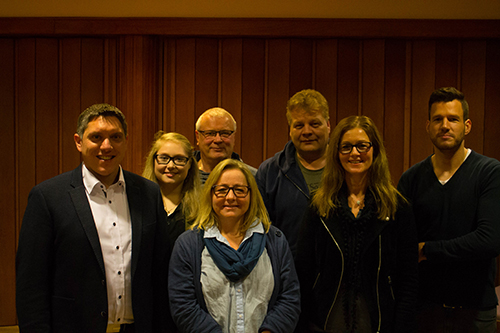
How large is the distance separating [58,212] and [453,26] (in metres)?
3.08

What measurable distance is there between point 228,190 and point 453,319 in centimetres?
134

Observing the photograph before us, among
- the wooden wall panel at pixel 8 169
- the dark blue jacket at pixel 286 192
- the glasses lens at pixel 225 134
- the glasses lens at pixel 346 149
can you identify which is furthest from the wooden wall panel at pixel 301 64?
the wooden wall panel at pixel 8 169

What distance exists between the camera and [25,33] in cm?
301

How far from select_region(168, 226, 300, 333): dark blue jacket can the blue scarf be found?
56 millimetres

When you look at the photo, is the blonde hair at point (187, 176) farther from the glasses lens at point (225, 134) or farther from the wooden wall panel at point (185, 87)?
the wooden wall panel at point (185, 87)

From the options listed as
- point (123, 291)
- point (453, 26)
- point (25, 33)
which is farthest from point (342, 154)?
point (25, 33)

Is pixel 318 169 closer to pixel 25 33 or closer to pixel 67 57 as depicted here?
pixel 67 57

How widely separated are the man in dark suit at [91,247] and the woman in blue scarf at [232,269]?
16 centimetres

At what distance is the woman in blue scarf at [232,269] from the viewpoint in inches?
61.1

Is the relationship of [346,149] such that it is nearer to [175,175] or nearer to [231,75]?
[175,175]

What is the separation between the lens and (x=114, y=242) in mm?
1500

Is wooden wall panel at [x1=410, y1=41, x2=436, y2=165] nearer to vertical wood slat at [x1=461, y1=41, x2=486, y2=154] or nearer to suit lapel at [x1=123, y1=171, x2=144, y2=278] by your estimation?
vertical wood slat at [x1=461, y1=41, x2=486, y2=154]

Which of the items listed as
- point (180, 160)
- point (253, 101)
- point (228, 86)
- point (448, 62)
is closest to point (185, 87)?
point (228, 86)

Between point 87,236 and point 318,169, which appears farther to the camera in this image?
point 318,169
